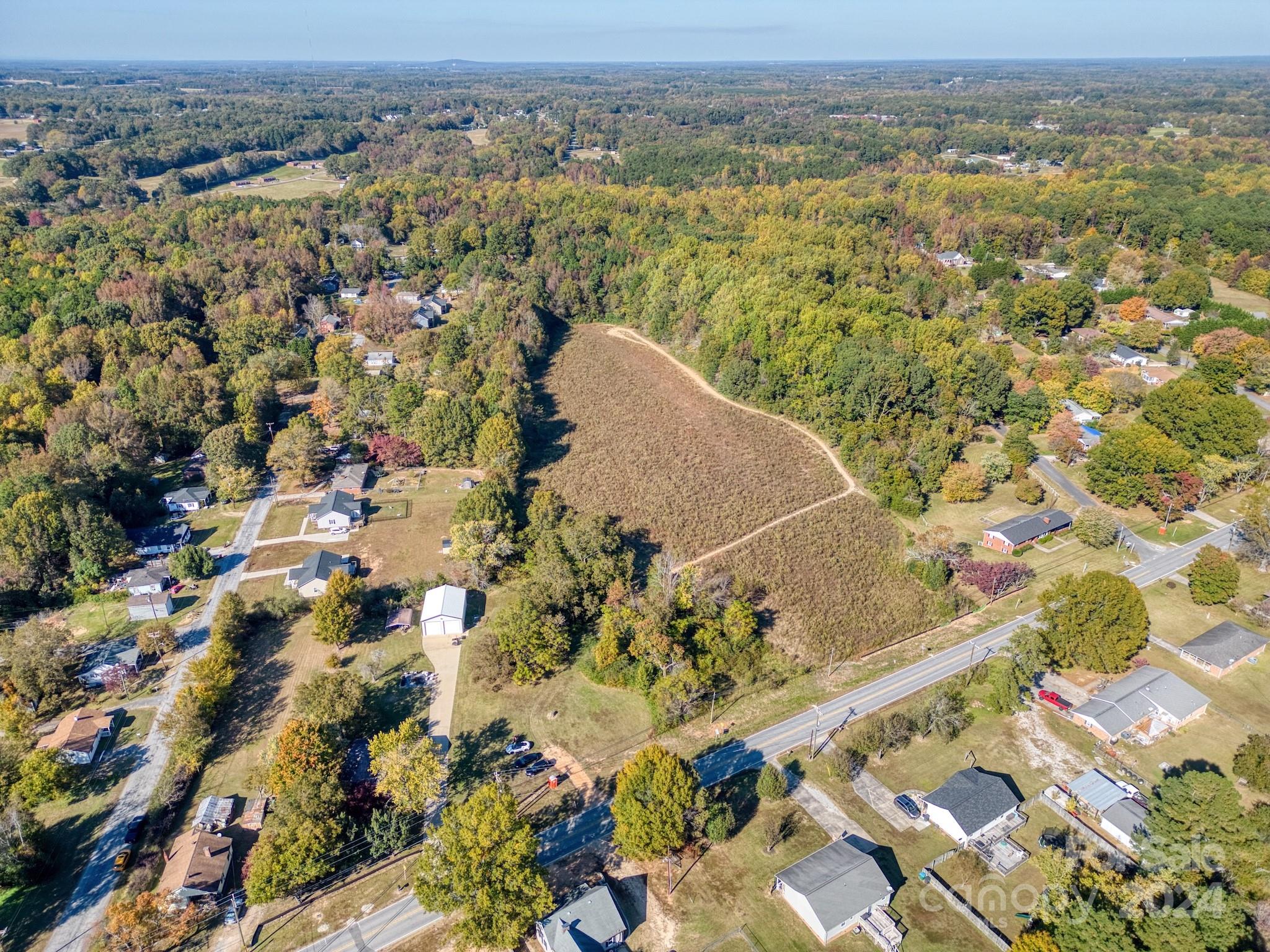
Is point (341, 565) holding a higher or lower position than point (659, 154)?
lower

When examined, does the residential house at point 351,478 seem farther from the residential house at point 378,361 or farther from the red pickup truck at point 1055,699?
the red pickup truck at point 1055,699

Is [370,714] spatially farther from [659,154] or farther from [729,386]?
[659,154]

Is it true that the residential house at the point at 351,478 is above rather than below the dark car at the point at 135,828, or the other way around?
above

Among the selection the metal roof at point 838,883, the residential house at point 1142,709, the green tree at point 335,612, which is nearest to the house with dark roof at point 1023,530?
the residential house at point 1142,709

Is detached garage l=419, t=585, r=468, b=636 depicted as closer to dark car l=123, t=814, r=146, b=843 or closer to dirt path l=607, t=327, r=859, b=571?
dirt path l=607, t=327, r=859, b=571

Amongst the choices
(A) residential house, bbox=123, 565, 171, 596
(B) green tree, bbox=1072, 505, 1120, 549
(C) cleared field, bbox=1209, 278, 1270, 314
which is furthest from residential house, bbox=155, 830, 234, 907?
(C) cleared field, bbox=1209, 278, 1270, 314

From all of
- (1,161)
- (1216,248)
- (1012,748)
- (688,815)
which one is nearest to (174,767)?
(688,815)

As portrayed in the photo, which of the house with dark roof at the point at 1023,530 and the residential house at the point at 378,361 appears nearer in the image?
the house with dark roof at the point at 1023,530

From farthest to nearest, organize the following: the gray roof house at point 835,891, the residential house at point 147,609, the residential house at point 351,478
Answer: the residential house at point 351,478 < the residential house at point 147,609 < the gray roof house at point 835,891
